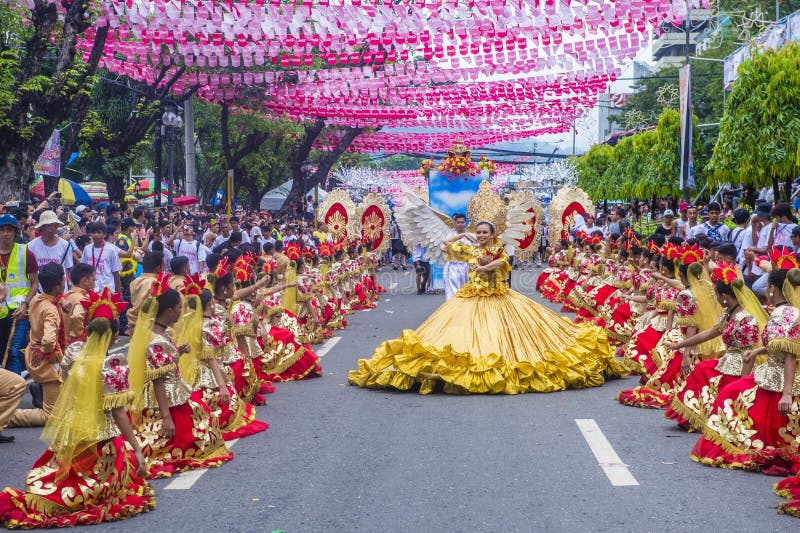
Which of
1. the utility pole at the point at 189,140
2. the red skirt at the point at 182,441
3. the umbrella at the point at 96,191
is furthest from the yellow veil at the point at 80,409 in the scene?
the umbrella at the point at 96,191

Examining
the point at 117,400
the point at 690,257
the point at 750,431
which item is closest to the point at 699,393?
the point at 750,431

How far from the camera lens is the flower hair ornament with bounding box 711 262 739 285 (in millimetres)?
7531

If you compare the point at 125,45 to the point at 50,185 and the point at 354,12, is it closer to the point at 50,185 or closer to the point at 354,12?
the point at 354,12

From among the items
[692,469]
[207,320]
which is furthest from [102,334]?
[692,469]

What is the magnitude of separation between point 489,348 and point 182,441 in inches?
160

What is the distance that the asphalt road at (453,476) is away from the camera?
614cm

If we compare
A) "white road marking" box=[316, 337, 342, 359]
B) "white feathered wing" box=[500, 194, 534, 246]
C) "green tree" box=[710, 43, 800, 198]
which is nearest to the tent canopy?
"green tree" box=[710, 43, 800, 198]

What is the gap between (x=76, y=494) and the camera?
6.01m

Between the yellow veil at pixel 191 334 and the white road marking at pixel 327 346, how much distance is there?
6.04 m

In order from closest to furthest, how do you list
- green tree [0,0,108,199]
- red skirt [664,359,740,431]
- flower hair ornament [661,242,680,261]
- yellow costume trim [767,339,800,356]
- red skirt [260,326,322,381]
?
yellow costume trim [767,339,800,356] < red skirt [664,359,740,431] < flower hair ornament [661,242,680,261] < red skirt [260,326,322,381] < green tree [0,0,108,199]

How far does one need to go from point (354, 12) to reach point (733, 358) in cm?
1050

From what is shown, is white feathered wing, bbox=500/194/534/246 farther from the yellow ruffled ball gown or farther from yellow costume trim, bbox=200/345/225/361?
yellow costume trim, bbox=200/345/225/361

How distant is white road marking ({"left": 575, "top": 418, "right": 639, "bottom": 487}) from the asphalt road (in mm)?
54

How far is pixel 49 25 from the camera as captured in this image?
1526 cm
